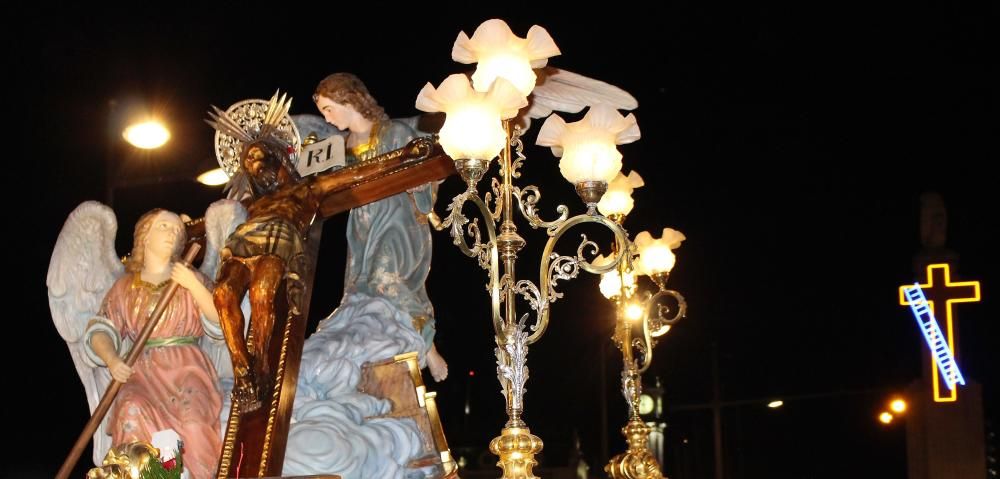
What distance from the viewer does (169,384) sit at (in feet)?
21.9

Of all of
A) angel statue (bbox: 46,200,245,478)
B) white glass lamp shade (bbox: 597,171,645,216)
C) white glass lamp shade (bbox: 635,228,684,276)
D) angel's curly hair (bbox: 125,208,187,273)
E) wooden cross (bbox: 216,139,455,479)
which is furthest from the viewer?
white glass lamp shade (bbox: 635,228,684,276)

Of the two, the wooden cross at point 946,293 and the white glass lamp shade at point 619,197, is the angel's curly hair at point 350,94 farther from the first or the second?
the wooden cross at point 946,293

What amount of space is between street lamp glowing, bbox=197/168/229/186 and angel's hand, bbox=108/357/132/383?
1.90 m

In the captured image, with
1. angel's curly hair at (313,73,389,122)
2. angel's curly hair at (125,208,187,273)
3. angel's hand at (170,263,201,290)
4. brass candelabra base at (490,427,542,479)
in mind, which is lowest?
brass candelabra base at (490,427,542,479)

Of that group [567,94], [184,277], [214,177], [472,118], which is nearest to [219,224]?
[184,277]

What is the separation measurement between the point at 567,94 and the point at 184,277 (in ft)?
9.92

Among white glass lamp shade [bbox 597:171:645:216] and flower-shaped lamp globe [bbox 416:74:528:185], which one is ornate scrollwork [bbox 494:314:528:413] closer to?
flower-shaped lamp globe [bbox 416:74:528:185]

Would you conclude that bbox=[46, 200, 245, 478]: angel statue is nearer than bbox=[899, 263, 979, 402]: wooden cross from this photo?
Yes

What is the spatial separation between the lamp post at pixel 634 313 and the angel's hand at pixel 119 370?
3.67 metres

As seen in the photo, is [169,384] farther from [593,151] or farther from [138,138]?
[593,151]

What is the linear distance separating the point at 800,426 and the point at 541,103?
1568cm

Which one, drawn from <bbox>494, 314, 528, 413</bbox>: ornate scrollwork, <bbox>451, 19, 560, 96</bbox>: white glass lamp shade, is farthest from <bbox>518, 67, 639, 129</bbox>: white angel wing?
<bbox>494, 314, 528, 413</bbox>: ornate scrollwork

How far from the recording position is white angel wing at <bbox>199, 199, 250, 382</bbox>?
7.25m

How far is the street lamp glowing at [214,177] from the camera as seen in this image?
27.0 ft
